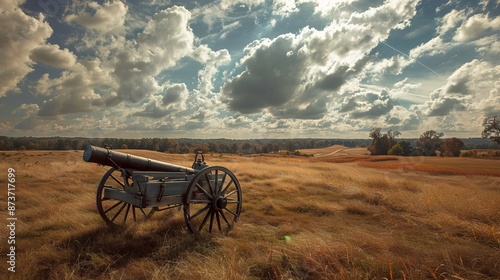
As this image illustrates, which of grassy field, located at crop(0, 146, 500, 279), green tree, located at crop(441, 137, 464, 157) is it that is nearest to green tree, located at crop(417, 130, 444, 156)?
green tree, located at crop(441, 137, 464, 157)

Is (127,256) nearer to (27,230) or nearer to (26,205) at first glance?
(27,230)

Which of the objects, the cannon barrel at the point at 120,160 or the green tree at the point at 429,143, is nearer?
the cannon barrel at the point at 120,160

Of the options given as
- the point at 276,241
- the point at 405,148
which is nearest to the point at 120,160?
the point at 276,241

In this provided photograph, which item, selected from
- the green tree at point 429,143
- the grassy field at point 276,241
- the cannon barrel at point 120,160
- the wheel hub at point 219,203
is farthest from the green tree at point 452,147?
the cannon barrel at point 120,160

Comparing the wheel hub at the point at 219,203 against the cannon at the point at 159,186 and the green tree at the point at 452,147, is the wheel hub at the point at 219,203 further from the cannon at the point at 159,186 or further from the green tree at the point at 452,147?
the green tree at the point at 452,147

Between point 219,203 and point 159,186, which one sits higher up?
point 159,186

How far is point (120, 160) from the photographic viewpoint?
5.33 meters

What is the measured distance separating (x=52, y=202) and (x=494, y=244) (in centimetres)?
1115

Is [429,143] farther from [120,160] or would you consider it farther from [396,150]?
[120,160]

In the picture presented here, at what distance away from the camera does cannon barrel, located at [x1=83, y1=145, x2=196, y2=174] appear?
16.2 ft

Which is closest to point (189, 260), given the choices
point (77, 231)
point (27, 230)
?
point (77, 231)

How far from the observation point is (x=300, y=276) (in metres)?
3.75

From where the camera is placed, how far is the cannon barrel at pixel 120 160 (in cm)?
495

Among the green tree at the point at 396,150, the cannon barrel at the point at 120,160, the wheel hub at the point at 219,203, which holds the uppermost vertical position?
the cannon barrel at the point at 120,160
